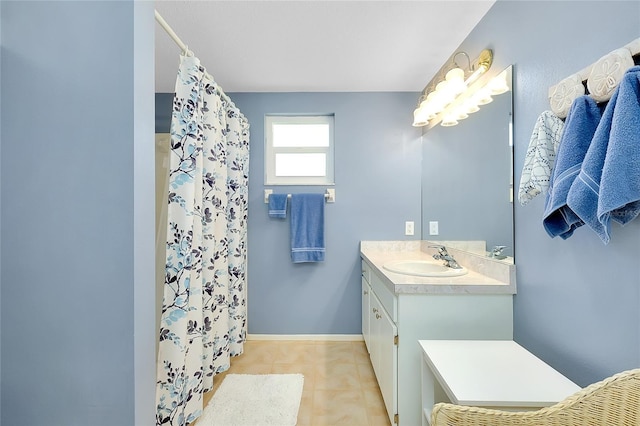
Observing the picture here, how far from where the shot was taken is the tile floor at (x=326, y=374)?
5.26ft

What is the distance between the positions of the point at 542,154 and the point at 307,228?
70.2 inches

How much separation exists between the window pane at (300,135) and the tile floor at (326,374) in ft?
6.07

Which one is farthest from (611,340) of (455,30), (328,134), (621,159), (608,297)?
(328,134)

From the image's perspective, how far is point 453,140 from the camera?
195 cm

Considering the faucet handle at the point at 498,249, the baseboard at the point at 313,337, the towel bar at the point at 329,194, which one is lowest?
the baseboard at the point at 313,337

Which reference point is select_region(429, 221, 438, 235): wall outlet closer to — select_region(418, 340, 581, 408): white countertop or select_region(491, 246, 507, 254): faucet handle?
select_region(491, 246, 507, 254): faucet handle

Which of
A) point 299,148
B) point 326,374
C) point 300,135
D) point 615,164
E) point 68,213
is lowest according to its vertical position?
point 326,374

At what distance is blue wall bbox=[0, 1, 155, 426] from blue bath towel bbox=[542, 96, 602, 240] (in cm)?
129

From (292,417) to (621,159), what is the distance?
183 centimetres

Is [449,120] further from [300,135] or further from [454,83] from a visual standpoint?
[300,135]

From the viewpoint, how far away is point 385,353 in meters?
1.55

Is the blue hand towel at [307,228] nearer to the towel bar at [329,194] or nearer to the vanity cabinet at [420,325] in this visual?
the towel bar at [329,194]

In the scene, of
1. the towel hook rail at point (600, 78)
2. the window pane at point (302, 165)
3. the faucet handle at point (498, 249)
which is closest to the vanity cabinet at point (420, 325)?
the faucet handle at point (498, 249)

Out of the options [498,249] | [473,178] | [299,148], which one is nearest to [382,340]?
[498,249]
